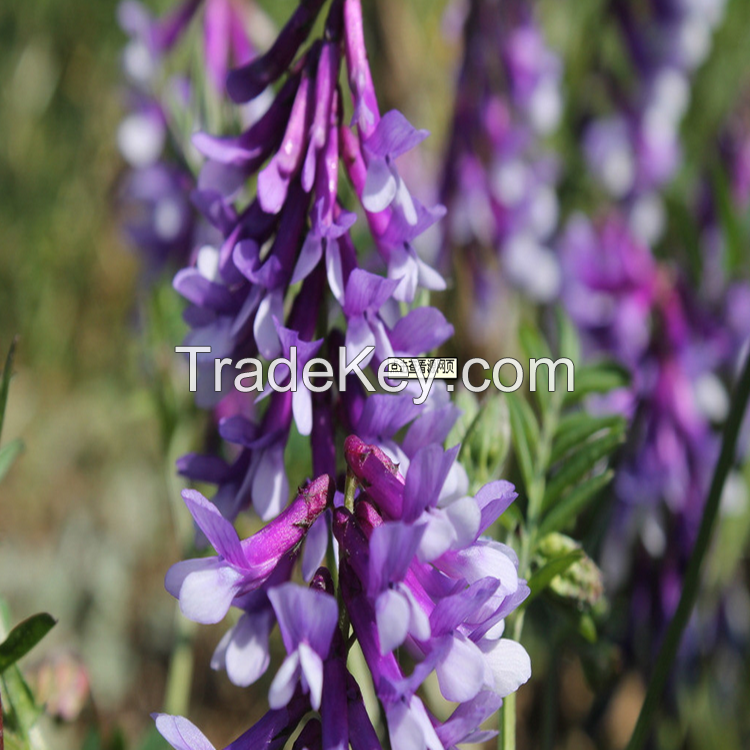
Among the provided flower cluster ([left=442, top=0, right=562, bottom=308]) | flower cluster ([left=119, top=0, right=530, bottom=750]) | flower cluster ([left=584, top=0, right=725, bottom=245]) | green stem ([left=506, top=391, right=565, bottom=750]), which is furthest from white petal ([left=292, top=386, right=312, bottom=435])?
flower cluster ([left=584, top=0, right=725, bottom=245])

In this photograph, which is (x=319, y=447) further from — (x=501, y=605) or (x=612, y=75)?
(x=612, y=75)

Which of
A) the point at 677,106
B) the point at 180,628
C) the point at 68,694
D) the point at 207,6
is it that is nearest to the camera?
the point at 68,694

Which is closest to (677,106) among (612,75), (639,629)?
(612,75)

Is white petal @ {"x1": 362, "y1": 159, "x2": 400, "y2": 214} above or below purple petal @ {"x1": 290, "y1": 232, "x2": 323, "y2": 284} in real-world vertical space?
above

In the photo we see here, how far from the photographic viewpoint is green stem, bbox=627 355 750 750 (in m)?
0.66

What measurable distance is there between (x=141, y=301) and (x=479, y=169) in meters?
0.71

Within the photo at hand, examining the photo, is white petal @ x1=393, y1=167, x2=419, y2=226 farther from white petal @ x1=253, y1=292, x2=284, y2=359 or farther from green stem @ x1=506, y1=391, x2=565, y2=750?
green stem @ x1=506, y1=391, x2=565, y2=750

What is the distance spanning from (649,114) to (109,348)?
5.03 feet

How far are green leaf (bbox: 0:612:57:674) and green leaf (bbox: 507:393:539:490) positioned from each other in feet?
1.39

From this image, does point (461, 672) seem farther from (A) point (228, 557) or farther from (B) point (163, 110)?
(B) point (163, 110)

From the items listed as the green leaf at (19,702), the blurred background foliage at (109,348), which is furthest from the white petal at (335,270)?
the blurred background foliage at (109,348)

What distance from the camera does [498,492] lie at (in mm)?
509

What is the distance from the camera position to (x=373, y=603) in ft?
1.65

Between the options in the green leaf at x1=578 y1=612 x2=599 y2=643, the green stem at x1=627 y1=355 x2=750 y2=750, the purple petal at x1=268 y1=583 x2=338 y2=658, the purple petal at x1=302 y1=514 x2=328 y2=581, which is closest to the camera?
the purple petal at x1=268 y1=583 x2=338 y2=658
